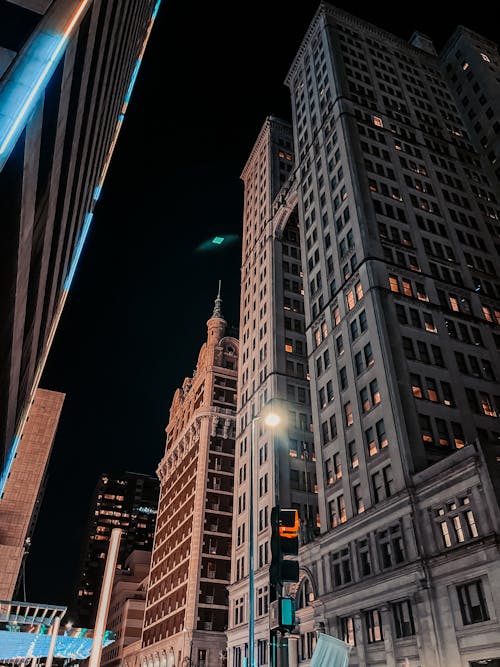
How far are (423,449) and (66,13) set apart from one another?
1663 inches

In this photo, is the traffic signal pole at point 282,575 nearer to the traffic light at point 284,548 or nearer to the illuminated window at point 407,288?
the traffic light at point 284,548

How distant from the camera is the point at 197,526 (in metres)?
83.0

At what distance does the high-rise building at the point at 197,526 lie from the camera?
76250 millimetres

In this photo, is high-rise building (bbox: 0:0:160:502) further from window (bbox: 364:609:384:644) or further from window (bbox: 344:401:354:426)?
window (bbox: 344:401:354:426)

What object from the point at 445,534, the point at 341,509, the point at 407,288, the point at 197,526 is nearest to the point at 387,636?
the point at 445,534

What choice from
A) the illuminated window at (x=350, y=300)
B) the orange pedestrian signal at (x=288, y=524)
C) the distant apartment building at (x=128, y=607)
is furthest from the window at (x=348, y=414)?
the distant apartment building at (x=128, y=607)

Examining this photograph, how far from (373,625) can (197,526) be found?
47.1 meters

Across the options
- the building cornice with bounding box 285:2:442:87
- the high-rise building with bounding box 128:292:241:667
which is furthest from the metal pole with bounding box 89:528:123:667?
the building cornice with bounding box 285:2:442:87

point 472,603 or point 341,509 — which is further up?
point 341,509

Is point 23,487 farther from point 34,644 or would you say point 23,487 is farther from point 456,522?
point 456,522

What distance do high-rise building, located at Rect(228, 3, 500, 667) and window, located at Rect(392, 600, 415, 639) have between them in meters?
0.11

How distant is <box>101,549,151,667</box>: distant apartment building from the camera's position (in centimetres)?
11838

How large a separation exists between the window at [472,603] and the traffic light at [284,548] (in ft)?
92.3

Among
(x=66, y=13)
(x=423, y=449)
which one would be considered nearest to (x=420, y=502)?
(x=423, y=449)
